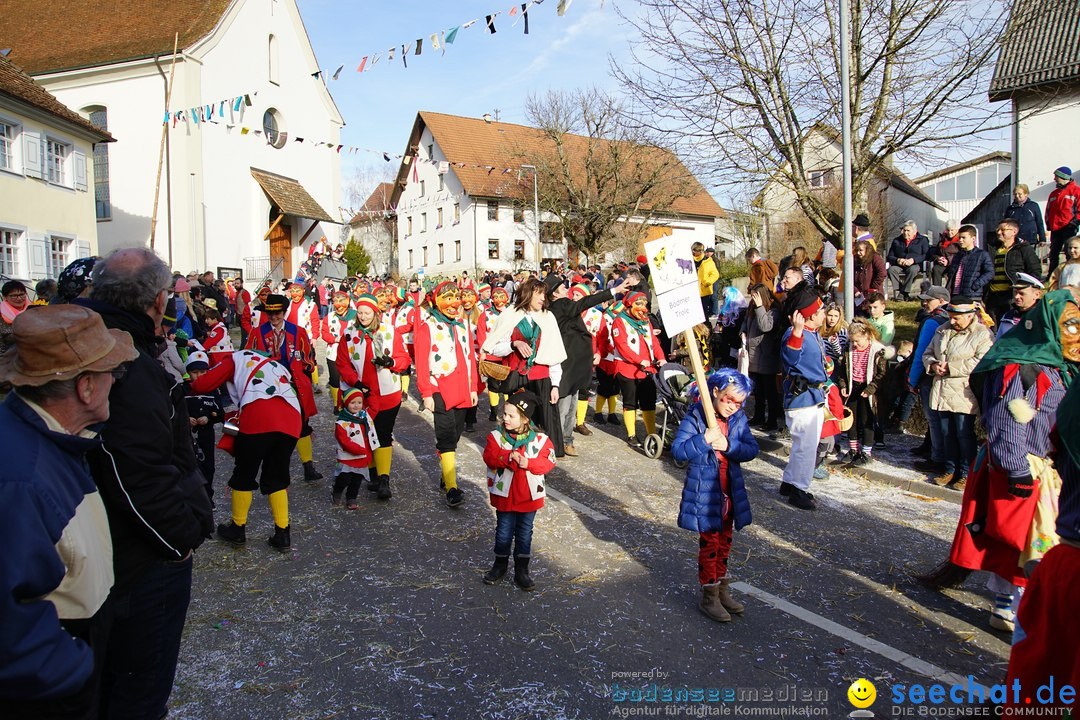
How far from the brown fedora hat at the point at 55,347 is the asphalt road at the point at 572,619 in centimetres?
222

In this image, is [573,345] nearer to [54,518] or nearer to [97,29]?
[54,518]

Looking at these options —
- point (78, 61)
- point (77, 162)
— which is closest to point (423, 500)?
point (77, 162)

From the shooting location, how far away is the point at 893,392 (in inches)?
360

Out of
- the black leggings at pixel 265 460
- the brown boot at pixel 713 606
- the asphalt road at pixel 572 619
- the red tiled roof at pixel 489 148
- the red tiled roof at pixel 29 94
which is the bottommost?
the asphalt road at pixel 572 619

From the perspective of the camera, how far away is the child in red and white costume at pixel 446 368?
6949 mm

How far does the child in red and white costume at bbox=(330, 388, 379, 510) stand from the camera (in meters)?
6.66

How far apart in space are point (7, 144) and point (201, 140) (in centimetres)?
873

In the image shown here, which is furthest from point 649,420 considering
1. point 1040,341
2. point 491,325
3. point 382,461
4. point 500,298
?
point 1040,341

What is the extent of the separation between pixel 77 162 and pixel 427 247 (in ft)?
100

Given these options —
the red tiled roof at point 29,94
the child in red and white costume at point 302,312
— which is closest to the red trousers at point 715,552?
the child in red and white costume at point 302,312

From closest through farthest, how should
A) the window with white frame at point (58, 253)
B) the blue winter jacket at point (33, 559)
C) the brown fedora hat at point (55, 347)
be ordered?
1. the blue winter jacket at point (33, 559)
2. the brown fedora hat at point (55, 347)
3. the window with white frame at point (58, 253)

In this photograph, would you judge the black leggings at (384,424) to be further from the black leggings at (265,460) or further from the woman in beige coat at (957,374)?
the woman in beige coat at (957,374)

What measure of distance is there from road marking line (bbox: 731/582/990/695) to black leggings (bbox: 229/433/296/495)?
3476 millimetres

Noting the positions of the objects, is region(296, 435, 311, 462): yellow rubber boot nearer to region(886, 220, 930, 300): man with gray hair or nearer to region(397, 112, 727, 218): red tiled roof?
region(886, 220, 930, 300): man with gray hair
